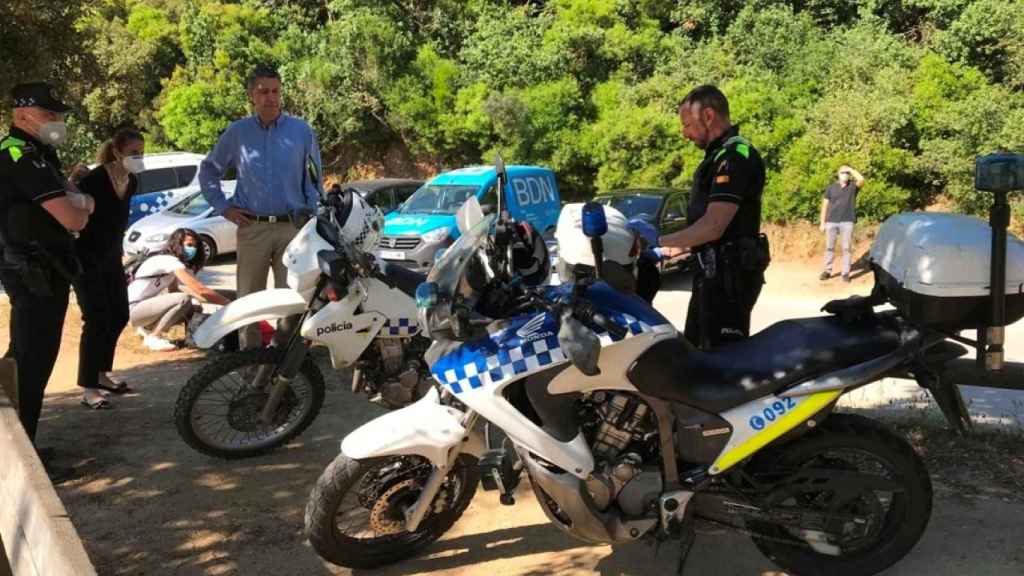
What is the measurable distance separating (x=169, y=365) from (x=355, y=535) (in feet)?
13.7

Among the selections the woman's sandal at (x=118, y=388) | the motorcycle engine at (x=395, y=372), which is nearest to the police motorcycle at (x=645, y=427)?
the motorcycle engine at (x=395, y=372)

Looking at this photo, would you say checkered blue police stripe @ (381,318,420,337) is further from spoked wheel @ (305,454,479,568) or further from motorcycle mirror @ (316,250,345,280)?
spoked wheel @ (305,454,479,568)

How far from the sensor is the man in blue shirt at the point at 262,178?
5.63m

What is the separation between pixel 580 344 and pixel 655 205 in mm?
11097

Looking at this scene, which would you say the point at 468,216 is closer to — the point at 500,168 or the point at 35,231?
the point at 500,168

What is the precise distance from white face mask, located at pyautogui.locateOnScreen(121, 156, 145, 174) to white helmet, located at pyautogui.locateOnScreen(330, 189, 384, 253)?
167cm

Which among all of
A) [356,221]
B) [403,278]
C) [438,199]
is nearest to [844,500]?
[403,278]

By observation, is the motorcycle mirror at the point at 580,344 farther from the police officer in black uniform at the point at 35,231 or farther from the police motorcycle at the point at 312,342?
the police officer in black uniform at the point at 35,231

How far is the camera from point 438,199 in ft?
45.0

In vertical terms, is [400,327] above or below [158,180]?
below

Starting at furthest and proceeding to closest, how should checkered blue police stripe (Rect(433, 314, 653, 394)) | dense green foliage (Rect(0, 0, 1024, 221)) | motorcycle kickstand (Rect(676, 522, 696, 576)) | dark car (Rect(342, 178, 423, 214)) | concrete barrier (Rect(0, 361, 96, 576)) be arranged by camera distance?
dark car (Rect(342, 178, 423, 214))
dense green foliage (Rect(0, 0, 1024, 221))
motorcycle kickstand (Rect(676, 522, 696, 576))
checkered blue police stripe (Rect(433, 314, 653, 394))
concrete barrier (Rect(0, 361, 96, 576))

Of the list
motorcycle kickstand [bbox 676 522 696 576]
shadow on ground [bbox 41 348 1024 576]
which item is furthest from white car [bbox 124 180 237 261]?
motorcycle kickstand [bbox 676 522 696 576]

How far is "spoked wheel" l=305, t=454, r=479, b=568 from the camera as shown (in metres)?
3.42

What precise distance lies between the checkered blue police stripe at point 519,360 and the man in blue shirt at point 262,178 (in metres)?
2.89
